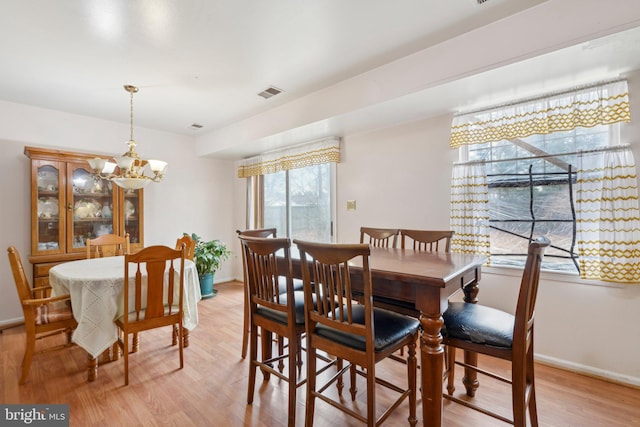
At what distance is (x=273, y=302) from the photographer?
176 centimetres

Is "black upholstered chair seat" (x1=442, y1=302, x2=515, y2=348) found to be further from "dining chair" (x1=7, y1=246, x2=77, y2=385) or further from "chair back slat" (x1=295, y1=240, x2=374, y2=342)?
"dining chair" (x1=7, y1=246, x2=77, y2=385)

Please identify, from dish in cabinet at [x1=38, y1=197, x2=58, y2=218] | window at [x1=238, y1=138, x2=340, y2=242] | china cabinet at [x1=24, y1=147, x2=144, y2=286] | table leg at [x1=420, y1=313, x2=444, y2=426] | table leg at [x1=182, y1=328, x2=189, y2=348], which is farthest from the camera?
window at [x1=238, y1=138, x2=340, y2=242]

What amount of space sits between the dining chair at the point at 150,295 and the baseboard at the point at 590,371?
295 centimetres

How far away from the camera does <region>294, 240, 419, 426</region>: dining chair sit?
1350 millimetres

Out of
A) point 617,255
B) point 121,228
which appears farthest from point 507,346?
point 121,228

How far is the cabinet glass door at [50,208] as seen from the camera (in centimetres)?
321

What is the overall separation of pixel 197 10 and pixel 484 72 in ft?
6.30

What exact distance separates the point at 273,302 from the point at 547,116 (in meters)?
2.51

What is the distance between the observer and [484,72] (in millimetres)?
2016

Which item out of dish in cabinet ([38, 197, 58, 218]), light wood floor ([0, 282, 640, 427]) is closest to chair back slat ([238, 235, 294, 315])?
light wood floor ([0, 282, 640, 427])

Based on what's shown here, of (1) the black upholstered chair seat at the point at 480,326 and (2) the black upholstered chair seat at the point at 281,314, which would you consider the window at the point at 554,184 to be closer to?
(1) the black upholstered chair seat at the point at 480,326

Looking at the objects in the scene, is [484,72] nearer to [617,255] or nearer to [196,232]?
[617,255]

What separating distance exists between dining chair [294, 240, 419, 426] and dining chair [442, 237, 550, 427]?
0.25m

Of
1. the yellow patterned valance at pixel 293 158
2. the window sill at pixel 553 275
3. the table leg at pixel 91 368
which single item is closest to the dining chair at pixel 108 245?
the table leg at pixel 91 368
